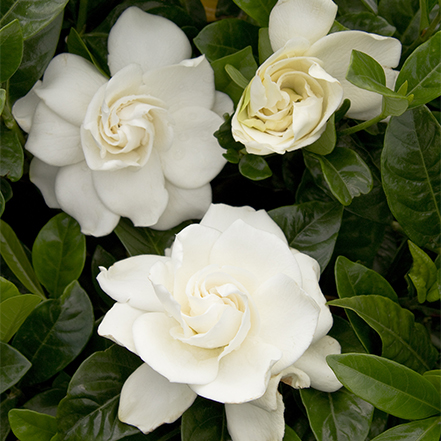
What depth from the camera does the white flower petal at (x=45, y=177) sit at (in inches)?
31.7

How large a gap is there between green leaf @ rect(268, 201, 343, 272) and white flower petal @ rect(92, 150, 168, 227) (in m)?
0.17

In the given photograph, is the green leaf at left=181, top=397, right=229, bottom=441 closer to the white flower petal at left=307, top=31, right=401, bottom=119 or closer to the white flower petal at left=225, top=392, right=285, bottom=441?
→ the white flower petal at left=225, top=392, right=285, bottom=441

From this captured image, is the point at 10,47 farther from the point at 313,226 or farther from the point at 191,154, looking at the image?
the point at 313,226

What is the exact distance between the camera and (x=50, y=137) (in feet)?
2.43

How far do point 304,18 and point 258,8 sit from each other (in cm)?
10

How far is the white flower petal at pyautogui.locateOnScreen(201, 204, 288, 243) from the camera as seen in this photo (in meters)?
0.67

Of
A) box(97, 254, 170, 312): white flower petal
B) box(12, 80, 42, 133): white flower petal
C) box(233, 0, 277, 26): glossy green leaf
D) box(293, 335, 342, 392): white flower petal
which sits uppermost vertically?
box(233, 0, 277, 26): glossy green leaf

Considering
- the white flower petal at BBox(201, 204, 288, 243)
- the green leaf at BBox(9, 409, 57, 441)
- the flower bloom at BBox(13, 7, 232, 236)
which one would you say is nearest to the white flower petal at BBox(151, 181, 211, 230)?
the flower bloom at BBox(13, 7, 232, 236)

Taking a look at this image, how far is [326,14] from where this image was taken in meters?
0.64

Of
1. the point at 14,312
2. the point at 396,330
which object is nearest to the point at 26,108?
the point at 14,312

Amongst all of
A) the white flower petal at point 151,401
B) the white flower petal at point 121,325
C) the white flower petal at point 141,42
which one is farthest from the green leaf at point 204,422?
the white flower petal at point 141,42

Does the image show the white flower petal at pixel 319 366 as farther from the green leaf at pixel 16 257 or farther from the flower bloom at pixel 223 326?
the green leaf at pixel 16 257

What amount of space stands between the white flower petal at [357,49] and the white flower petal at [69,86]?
1.05ft

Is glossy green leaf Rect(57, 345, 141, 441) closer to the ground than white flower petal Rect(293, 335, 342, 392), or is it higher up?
closer to the ground
